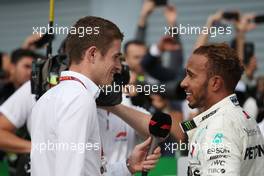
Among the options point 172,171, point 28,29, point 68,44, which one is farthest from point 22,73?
point 28,29

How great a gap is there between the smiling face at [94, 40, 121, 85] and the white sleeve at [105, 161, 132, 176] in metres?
0.74

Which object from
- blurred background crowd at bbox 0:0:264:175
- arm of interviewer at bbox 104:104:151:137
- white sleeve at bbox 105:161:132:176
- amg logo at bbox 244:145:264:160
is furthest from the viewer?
blurred background crowd at bbox 0:0:264:175

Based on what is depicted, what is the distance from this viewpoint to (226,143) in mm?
3184

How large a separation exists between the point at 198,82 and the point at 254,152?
45 cm

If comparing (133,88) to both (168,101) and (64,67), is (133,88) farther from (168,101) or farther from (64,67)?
(168,101)

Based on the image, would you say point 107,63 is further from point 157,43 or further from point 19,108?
point 157,43

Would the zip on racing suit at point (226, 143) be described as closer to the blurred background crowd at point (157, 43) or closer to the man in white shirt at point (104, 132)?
the man in white shirt at point (104, 132)

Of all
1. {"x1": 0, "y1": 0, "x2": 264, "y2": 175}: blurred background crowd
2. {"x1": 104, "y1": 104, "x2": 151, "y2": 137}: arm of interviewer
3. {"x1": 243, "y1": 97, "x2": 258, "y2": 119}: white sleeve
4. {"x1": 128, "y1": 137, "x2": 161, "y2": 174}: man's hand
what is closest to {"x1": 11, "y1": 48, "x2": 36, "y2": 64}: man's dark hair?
{"x1": 0, "y1": 0, "x2": 264, "y2": 175}: blurred background crowd

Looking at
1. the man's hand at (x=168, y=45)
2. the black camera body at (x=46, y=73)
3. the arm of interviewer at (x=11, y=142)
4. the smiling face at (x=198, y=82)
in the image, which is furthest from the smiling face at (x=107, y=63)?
the man's hand at (x=168, y=45)

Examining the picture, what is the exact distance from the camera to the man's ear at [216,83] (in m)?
3.50

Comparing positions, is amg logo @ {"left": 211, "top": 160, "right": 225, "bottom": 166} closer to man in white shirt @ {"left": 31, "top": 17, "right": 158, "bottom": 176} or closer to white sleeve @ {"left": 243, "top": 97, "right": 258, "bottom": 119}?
man in white shirt @ {"left": 31, "top": 17, "right": 158, "bottom": 176}

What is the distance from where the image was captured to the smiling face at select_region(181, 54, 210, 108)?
139 inches

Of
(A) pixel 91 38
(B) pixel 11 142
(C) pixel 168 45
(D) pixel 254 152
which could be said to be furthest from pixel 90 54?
(C) pixel 168 45

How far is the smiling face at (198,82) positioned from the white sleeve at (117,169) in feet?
2.22
